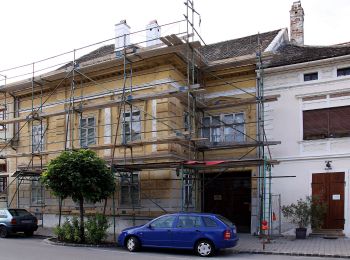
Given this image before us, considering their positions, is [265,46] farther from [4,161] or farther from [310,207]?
[4,161]

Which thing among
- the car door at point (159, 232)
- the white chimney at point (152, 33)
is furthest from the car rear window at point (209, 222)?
the white chimney at point (152, 33)

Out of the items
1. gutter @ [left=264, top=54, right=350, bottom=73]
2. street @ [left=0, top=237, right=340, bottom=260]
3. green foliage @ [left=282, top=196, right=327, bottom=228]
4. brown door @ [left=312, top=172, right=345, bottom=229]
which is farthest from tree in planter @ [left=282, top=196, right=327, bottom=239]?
gutter @ [left=264, top=54, right=350, bottom=73]

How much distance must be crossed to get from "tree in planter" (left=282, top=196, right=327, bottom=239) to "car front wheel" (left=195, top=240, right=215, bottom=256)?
541cm

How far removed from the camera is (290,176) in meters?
19.0

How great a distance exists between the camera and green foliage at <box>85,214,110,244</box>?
57.6 ft

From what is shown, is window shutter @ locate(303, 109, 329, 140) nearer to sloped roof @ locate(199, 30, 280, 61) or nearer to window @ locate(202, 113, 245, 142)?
window @ locate(202, 113, 245, 142)

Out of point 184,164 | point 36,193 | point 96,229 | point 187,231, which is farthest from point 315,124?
point 36,193

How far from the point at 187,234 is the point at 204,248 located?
29.2 inches

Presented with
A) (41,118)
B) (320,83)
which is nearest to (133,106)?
(41,118)

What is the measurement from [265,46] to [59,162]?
11.3 meters

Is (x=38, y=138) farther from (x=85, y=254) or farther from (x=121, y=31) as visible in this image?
(x=85, y=254)

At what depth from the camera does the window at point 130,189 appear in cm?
2094

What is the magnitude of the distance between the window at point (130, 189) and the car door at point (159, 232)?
5.11m

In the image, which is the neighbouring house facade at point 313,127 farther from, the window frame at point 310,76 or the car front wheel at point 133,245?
the car front wheel at point 133,245
